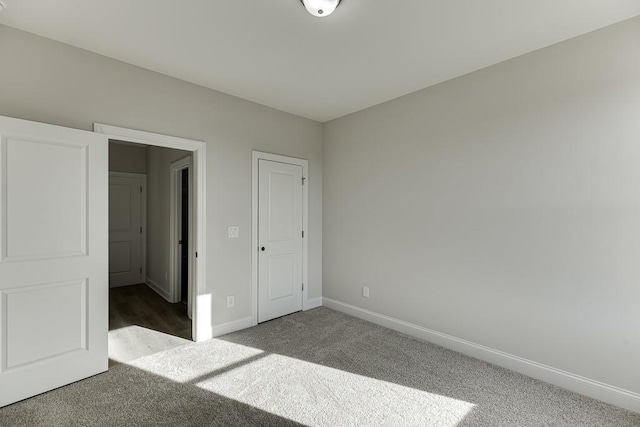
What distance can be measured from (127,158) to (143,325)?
3.28m

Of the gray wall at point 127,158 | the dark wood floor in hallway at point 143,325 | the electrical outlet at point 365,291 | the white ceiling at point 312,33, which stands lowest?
the dark wood floor in hallway at point 143,325

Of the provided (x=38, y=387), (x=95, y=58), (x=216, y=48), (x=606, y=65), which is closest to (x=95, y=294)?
(x=38, y=387)

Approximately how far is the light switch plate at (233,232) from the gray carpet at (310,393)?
1.13 metres

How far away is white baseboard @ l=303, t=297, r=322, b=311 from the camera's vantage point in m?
4.12

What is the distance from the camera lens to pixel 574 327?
2281 mm

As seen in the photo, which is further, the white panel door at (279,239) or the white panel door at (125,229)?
the white panel door at (125,229)

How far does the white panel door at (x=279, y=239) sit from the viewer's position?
364 centimetres

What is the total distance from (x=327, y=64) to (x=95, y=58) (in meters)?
1.96

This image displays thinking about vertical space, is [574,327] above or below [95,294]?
below

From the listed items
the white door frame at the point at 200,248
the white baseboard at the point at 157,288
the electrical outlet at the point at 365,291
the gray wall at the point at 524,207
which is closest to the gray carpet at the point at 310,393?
the white door frame at the point at 200,248

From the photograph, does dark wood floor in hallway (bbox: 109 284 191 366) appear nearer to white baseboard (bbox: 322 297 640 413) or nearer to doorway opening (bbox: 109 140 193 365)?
doorway opening (bbox: 109 140 193 365)

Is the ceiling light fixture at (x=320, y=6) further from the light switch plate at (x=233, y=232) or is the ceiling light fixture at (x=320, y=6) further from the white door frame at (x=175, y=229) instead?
the white door frame at (x=175, y=229)

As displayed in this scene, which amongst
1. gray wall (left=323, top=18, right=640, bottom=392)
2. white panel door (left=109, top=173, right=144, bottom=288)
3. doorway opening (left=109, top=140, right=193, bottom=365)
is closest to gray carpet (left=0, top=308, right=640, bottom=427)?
gray wall (left=323, top=18, right=640, bottom=392)

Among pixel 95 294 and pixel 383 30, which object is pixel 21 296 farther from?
pixel 383 30
